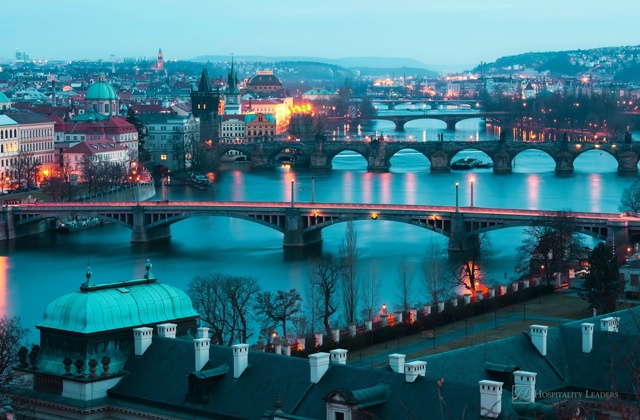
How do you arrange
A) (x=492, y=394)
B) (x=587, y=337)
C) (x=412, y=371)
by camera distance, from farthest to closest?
(x=587, y=337) → (x=412, y=371) → (x=492, y=394)

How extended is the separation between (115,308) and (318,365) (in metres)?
2.78

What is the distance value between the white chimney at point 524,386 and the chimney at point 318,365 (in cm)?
163

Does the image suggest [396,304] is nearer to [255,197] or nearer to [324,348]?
[324,348]

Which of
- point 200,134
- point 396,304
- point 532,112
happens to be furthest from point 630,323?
point 532,112

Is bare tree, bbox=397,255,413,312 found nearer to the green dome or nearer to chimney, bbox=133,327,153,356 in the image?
the green dome

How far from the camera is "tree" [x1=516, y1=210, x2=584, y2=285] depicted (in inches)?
1163

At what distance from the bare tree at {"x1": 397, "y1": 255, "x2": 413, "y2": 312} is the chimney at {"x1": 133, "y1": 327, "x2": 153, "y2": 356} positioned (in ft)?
32.1

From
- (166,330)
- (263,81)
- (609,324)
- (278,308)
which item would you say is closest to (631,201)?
(278,308)

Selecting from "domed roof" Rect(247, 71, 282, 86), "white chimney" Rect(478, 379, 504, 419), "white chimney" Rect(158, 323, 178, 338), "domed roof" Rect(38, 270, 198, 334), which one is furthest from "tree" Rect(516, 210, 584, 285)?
"domed roof" Rect(247, 71, 282, 86)

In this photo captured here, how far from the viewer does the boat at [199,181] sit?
56.6 meters

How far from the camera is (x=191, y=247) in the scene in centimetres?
3881

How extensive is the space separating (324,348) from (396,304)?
7412 mm

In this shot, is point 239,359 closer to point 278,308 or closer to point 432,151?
point 278,308

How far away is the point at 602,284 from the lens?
23.0 m
